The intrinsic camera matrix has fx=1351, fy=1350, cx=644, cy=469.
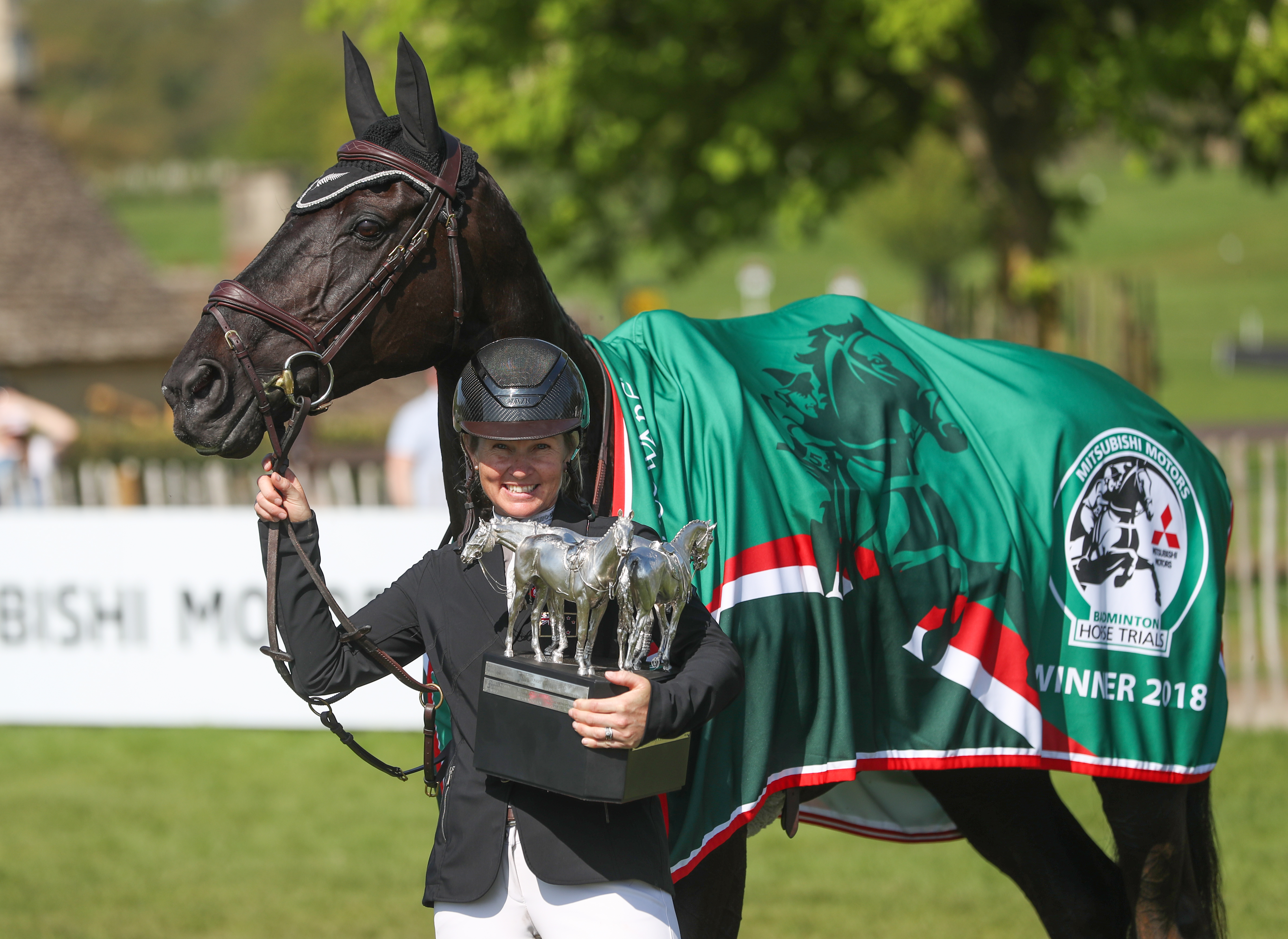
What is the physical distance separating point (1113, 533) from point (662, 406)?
1.21m

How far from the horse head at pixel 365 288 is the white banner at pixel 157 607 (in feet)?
11.0

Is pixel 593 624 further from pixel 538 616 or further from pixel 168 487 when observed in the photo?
pixel 168 487

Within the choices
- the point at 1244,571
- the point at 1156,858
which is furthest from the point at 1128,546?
the point at 1244,571

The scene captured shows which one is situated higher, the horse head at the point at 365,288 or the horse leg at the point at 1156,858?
the horse head at the point at 365,288

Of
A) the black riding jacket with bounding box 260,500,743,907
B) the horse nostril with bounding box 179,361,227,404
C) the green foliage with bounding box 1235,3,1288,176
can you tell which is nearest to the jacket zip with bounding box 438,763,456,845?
the black riding jacket with bounding box 260,500,743,907

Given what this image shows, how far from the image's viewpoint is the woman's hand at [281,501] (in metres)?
2.28

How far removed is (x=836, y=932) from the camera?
4531 mm

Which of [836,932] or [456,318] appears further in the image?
[836,932]

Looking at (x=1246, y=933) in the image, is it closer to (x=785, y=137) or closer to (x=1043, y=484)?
(x=1043, y=484)

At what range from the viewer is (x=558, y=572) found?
206cm

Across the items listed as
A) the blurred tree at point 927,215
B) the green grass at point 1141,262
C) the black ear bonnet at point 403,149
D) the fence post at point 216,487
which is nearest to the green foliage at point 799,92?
the fence post at point 216,487

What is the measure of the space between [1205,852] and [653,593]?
2335 mm

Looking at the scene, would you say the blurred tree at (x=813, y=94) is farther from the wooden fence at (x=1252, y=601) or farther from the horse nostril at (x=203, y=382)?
the horse nostril at (x=203, y=382)

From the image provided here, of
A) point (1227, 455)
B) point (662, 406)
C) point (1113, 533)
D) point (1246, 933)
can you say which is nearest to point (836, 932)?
point (1246, 933)
